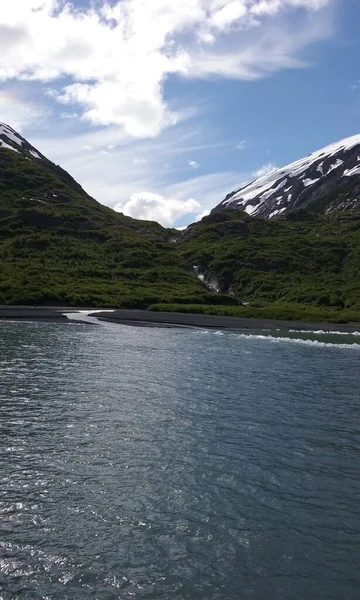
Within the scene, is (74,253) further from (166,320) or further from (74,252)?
(166,320)

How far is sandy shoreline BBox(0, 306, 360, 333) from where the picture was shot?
66.7 meters

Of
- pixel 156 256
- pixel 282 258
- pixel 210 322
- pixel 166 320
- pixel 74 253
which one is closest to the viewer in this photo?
pixel 166 320

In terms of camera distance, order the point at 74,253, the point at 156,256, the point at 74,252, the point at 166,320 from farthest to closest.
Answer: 1. the point at 156,256
2. the point at 74,252
3. the point at 74,253
4. the point at 166,320

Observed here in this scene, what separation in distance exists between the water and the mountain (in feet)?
195

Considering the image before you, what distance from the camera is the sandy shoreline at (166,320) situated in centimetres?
6669

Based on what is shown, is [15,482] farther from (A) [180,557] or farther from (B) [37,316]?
(B) [37,316]

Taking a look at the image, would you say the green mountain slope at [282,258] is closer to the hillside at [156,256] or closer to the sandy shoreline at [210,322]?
the hillside at [156,256]

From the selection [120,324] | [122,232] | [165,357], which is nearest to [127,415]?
[165,357]

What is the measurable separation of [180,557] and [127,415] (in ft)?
36.0

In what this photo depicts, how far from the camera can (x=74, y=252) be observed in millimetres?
120938

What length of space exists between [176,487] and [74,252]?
362 ft

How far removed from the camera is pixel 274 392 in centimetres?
2723

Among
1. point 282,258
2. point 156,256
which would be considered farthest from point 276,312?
point 156,256

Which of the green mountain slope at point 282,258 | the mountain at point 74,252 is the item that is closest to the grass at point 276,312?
the mountain at point 74,252
